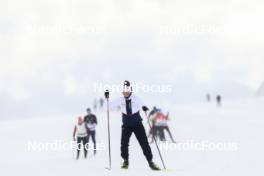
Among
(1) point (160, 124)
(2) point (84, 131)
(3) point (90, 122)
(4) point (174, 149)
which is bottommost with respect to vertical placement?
(4) point (174, 149)

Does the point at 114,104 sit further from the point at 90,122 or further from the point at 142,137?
the point at 90,122

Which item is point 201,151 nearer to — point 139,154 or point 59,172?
point 139,154

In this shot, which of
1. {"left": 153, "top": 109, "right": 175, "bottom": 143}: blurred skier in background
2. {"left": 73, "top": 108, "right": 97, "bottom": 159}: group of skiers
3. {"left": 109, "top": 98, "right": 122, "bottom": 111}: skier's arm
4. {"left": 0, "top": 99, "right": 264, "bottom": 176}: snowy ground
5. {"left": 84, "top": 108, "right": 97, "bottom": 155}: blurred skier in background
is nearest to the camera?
{"left": 109, "top": 98, "right": 122, "bottom": 111}: skier's arm

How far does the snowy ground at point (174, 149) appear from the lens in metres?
15.3

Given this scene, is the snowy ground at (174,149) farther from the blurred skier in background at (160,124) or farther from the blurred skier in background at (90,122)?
the blurred skier in background at (160,124)

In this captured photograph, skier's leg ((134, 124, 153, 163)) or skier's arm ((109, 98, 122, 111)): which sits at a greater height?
skier's arm ((109, 98, 122, 111))

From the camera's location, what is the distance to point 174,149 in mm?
21984

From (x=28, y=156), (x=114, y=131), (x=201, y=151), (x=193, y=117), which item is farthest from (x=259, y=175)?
(x=193, y=117)

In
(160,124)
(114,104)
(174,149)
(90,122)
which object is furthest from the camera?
(160,124)

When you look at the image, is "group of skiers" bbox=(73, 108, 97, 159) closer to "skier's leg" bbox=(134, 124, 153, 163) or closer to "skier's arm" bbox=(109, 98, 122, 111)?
"skier's leg" bbox=(134, 124, 153, 163)

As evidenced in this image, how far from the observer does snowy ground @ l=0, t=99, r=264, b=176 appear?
15.3m

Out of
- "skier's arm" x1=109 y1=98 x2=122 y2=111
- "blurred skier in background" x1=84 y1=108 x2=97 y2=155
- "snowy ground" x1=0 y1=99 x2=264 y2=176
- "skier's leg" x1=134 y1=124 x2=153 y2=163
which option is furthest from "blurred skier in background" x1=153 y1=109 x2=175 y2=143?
"skier's arm" x1=109 y1=98 x2=122 y2=111

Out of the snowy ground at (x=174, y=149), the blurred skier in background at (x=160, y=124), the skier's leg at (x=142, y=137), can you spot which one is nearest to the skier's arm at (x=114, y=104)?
the skier's leg at (x=142, y=137)

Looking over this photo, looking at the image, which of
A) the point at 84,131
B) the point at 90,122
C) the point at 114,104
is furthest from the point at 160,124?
the point at 114,104
